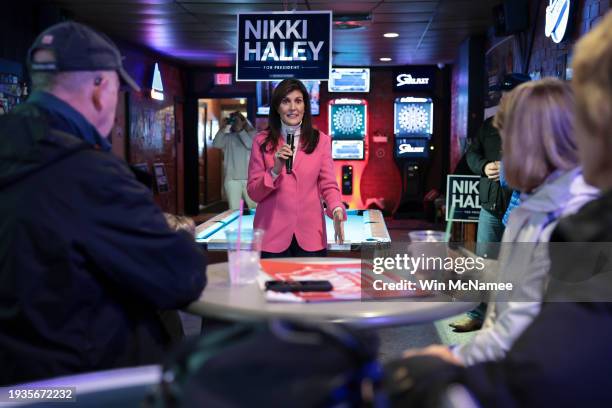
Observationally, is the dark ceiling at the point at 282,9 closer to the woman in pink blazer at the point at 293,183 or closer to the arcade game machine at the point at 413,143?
the arcade game machine at the point at 413,143

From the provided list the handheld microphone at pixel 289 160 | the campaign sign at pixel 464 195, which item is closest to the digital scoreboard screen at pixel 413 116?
the campaign sign at pixel 464 195

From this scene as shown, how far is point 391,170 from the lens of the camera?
11.6 m

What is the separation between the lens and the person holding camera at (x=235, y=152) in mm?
8977

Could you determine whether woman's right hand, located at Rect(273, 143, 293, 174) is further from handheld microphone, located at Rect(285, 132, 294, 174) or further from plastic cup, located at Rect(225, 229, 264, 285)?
plastic cup, located at Rect(225, 229, 264, 285)

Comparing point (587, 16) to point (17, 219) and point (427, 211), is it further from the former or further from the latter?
point (427, 211)

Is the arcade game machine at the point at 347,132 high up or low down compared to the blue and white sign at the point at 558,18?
down

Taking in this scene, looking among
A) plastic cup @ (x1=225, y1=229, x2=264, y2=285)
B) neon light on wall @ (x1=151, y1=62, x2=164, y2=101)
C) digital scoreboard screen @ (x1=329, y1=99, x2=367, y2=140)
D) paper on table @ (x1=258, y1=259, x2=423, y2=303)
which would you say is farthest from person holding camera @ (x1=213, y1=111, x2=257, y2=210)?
plastic cup @ (x1=225, y1=229, x2=264, y2=285)

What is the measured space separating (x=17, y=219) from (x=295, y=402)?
0.95 metres

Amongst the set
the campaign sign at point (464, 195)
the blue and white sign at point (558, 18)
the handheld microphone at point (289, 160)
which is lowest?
the campaign sign at point (464, 195)

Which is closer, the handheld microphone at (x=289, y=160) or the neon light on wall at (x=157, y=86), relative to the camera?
the handheld microphone at (x=289, y=160)

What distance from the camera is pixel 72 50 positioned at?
156 cm

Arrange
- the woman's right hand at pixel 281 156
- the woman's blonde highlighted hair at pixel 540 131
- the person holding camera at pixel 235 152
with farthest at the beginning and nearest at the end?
the person holding camera at pixel 235 152 → the woman's right hand at pixel 281 156 → the woman's blonde highlighted hair at pixel 540 131

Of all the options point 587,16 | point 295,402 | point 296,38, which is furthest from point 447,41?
point 295,402

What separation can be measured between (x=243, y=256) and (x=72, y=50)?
689 millimetres
